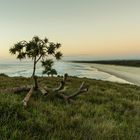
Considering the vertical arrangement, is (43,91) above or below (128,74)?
above

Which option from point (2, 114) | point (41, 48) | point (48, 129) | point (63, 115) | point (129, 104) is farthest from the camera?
point (41, 48)

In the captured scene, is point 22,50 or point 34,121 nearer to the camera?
point 34,121

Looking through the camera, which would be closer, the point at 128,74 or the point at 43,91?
the point at 43,91

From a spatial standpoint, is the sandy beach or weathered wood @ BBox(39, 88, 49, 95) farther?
the sandy beach

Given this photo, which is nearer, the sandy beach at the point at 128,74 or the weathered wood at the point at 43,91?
the weathered wood at the point at 43,91

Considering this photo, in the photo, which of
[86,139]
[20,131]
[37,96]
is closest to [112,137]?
[86,139]

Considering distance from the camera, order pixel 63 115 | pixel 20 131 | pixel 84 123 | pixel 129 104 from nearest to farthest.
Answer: pixel 20 131 < pixel 84 123 < pixel 63 115 < pixel 129 104

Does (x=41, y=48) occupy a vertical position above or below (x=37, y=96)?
above

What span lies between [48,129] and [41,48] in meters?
29.7

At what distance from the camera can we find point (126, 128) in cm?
784

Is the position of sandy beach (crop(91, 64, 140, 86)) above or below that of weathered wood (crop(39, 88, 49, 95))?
below

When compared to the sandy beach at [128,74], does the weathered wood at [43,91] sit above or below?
above

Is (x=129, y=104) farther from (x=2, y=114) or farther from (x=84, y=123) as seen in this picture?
(x=2, y=114)

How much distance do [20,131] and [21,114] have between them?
53.5 inches
